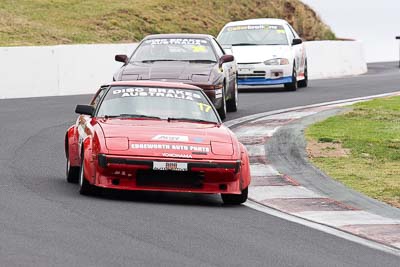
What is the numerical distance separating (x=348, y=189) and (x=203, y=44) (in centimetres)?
822

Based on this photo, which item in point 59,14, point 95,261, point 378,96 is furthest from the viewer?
point 59,14

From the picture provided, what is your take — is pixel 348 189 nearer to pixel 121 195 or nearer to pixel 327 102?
pixel 121 195

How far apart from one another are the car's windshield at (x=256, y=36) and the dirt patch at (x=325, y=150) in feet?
34.4

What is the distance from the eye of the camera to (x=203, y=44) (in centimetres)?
2119

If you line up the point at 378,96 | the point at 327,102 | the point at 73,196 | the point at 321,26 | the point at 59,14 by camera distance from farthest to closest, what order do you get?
the point at 321,26
the point at 59,14
the point at 378,96
the point at 327,102
the point at 73,196

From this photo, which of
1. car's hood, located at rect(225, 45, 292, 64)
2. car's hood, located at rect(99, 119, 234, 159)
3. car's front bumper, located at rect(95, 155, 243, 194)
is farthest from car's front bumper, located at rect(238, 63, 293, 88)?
car's front bumper, located at rect(95, 155, 243, 194)

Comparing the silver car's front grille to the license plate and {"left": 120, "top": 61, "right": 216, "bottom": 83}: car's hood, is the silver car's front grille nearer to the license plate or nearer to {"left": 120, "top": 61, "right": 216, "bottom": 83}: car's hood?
{"left": 120, "top": 61, "right": 216, "bottom": 83}: car's hood

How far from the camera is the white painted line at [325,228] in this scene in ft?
32.4

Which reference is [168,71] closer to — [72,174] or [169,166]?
[72,174]

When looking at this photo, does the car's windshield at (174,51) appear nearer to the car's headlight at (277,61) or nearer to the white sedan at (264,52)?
the white sedan at (264,52)

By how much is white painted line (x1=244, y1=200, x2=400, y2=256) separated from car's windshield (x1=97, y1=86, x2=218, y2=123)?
1.21 metres

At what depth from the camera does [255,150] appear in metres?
16.5

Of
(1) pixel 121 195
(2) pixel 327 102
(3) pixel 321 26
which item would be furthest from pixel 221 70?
(3) pixel 321 26

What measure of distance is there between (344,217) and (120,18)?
3103cm
